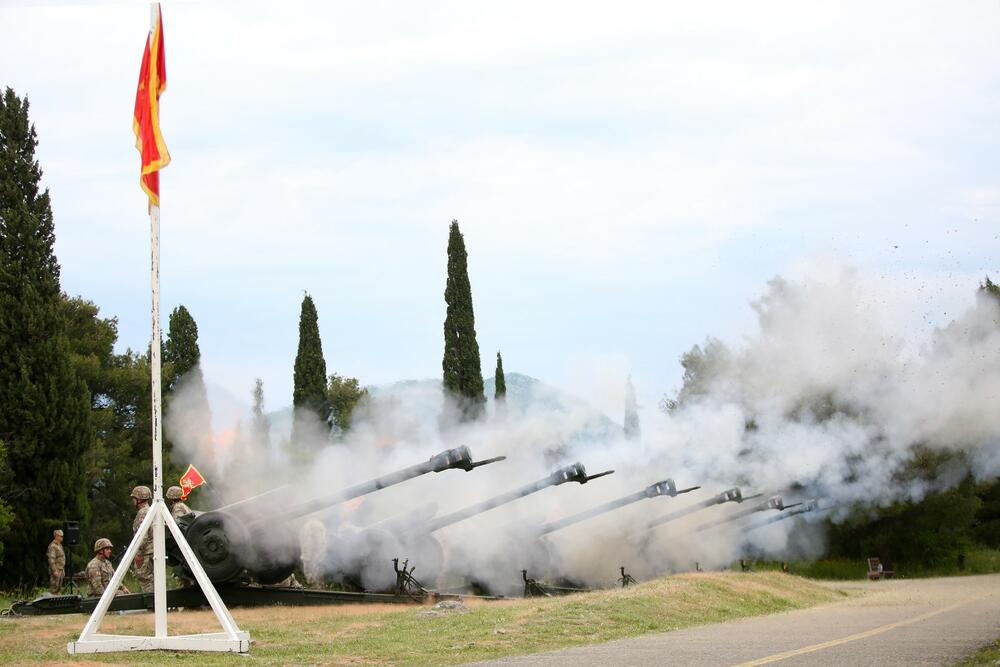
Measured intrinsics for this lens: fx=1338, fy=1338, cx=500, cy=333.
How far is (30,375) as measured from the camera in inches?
1181

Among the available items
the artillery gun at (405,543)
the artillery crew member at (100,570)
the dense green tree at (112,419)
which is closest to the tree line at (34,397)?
the artillery gun at (405,543)

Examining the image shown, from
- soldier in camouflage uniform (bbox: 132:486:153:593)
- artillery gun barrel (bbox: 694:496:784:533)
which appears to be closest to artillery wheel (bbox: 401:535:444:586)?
soldier in camouflage uniform (bbox: 132:486:153:593)

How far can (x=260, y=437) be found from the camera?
2858cm

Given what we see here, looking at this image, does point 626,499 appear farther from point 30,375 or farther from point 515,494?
point 30,375

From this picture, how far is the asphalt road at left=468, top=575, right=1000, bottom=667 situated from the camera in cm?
1362

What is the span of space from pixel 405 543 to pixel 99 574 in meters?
6.48

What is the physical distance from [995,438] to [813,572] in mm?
12082

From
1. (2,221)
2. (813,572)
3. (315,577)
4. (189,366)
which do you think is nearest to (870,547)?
(813,572)

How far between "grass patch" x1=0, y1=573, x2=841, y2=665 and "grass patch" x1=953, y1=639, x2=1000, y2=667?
4.65 m

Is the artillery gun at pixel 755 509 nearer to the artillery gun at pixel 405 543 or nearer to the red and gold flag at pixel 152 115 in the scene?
the artillery gun at pixel 405 543

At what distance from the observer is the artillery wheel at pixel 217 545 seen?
2108cm

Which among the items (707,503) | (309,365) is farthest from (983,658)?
(309,365)

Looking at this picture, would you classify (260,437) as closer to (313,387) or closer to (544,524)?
(544,524)

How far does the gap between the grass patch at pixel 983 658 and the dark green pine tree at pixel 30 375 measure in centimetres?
2181
